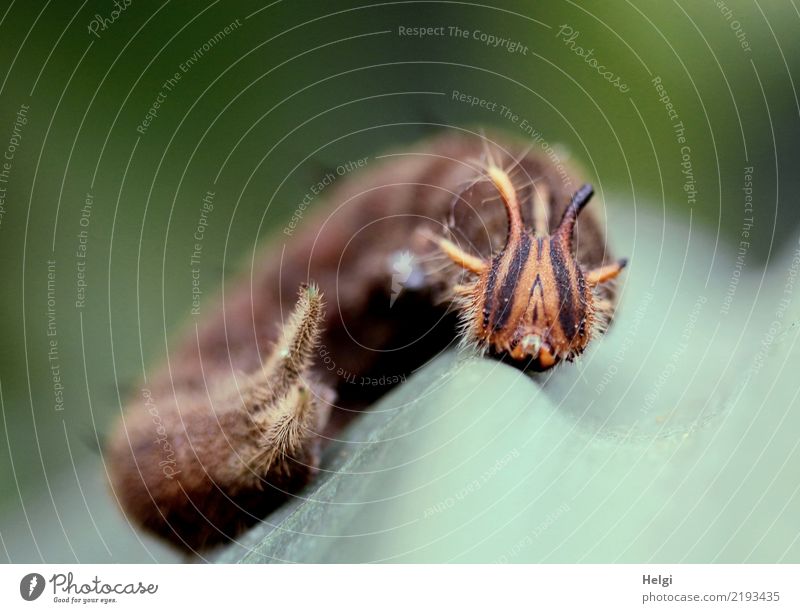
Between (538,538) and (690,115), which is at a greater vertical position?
(690,115)

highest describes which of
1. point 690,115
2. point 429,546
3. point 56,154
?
point 690,115

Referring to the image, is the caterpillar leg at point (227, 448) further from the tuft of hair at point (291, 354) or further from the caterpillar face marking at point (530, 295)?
the caterpillar face marking at point (530, 295)

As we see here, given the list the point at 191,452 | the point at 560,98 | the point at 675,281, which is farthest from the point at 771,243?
the point at 191,452

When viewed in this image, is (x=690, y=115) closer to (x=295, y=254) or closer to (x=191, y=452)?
(x=295, y=254)
